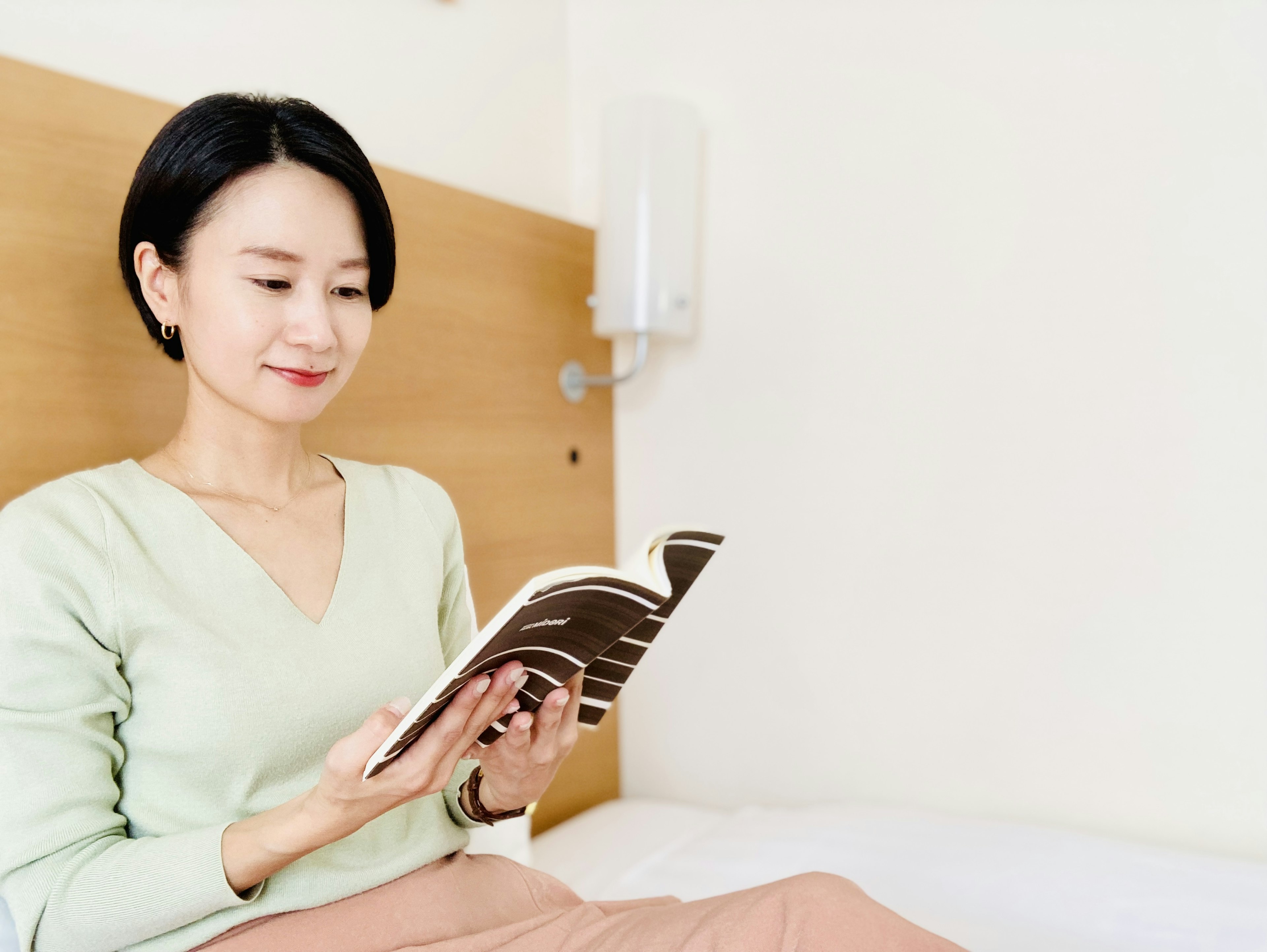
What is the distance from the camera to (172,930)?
732mm

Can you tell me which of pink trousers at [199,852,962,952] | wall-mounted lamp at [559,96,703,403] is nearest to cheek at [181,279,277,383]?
pink trousers at [199,852,962,952]

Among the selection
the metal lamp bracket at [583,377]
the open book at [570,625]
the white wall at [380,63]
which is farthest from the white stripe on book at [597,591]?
the metal lamp bracket at [583,377]

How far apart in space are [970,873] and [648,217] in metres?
0.99

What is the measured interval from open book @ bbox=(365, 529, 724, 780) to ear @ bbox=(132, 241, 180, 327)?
1.38 ft

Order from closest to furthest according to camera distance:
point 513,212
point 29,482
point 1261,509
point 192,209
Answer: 1. point 192,209
2. point 29,482
3. point 1261,509
4. point 513,212

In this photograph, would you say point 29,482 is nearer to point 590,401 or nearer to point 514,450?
point 514,450

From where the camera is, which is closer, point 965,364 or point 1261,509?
point 1261,509

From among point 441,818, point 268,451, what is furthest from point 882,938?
point 268,451

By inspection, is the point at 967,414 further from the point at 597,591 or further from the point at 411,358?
the point at 597,591

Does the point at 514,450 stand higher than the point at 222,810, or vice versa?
the point at 514,450

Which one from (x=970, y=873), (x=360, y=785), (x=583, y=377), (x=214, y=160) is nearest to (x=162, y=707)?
(x=360, y=785)

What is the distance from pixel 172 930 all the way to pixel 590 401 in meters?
1.11

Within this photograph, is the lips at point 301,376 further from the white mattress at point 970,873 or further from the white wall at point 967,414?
the white wall at point 967,414

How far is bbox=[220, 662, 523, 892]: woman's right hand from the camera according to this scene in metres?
0.68
